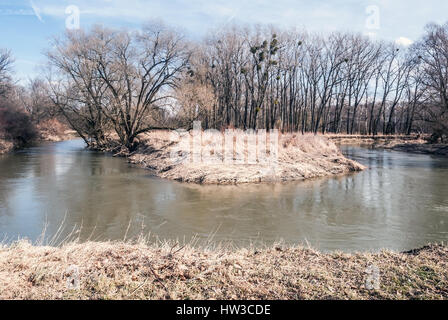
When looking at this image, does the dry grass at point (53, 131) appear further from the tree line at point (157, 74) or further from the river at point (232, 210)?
the river at point (232, 210)

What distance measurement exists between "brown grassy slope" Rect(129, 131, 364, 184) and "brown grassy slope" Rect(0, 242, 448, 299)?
31.7 ft

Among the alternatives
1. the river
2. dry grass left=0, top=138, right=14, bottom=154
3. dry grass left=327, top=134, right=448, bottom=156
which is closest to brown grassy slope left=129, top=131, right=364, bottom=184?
the river

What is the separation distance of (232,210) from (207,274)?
6.08 meters

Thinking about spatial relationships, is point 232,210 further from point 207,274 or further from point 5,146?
point 5,146

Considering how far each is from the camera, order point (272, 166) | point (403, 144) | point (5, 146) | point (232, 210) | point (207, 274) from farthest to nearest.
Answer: point (403, 144) < point (5, 146) < point (272, 166) < point (232, 210) < point (207, 274)

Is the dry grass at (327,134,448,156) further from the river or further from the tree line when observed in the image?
the river

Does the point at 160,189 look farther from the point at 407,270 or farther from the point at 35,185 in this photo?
the point at 407,270

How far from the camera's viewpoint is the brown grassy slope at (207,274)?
368 centimetres

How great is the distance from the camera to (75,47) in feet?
82.6

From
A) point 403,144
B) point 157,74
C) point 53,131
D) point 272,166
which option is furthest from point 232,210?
point 53,131

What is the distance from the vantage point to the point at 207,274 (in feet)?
13.7

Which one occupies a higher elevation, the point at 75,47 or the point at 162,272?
the point at 75,47
